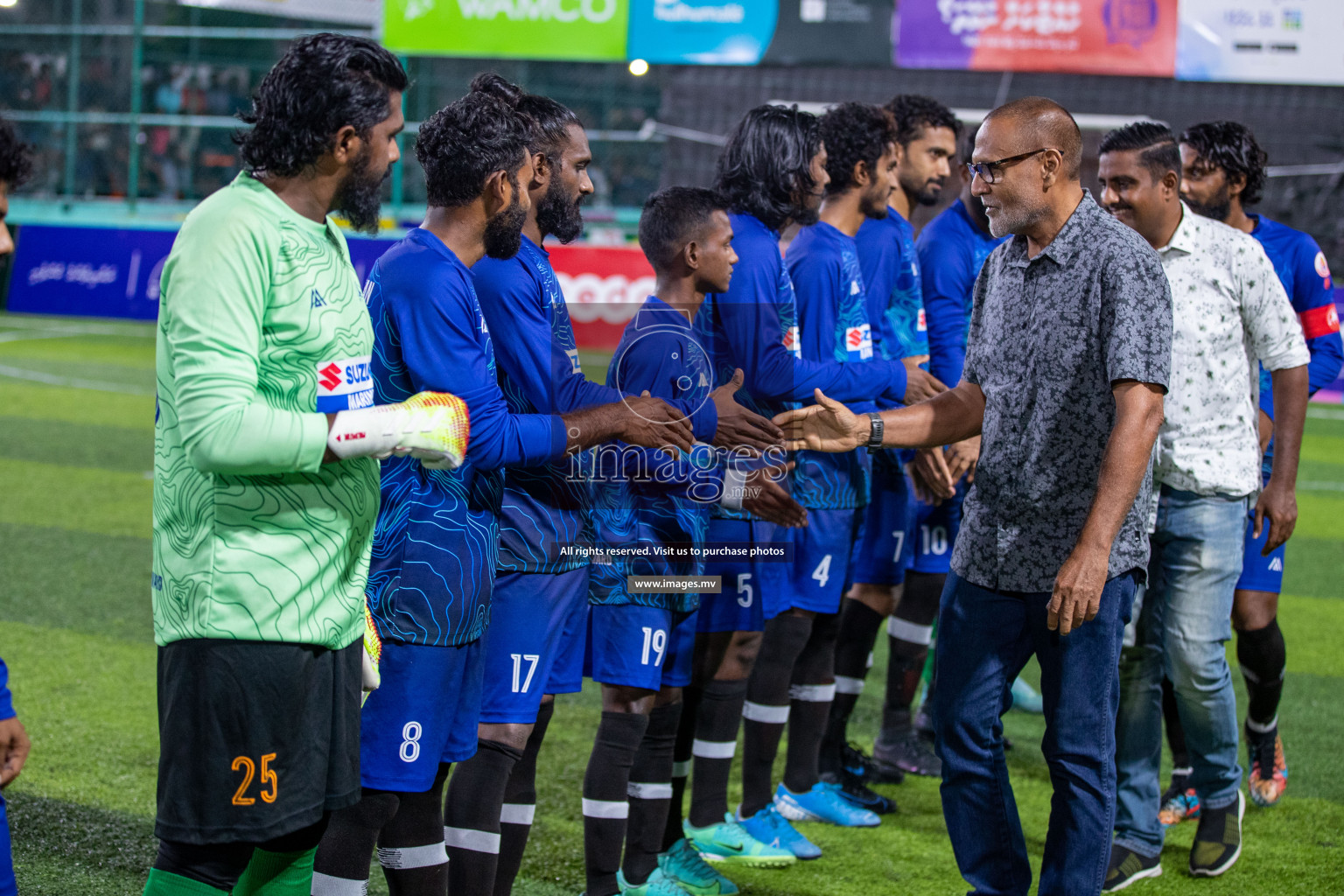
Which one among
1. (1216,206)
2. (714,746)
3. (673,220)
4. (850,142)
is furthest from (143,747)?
(1216,206)

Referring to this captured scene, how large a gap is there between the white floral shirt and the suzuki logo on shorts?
94.9 inches

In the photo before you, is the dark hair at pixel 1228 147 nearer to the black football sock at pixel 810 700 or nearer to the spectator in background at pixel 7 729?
the black football sock at pixel 810 700

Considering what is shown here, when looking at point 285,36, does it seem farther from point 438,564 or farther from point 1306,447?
point 438,564

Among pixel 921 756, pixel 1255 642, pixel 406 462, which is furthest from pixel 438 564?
pixel 1255 642

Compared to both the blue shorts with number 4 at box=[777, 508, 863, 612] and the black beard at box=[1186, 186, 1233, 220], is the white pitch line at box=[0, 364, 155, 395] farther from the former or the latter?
the black beard at box=[1186, 186, 1233, 220]

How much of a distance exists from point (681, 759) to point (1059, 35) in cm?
1492

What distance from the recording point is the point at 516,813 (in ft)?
10.1

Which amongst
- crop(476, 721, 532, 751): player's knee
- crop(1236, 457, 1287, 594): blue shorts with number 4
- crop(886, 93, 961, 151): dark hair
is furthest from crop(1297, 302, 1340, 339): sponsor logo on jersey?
crop(476, 721, 532, 751): player's knee

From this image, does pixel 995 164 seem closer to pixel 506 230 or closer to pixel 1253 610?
pixel 506 230

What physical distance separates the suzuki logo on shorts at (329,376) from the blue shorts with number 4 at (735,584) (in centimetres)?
159

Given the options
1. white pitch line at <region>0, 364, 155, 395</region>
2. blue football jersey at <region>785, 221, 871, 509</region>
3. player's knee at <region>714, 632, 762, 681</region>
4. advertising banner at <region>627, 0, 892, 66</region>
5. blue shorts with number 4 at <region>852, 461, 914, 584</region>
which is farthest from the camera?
advertising banner at <region>627, 0, 892, 66</region>

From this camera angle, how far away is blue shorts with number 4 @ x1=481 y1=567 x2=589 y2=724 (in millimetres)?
2852

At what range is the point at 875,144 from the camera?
4.21 meters

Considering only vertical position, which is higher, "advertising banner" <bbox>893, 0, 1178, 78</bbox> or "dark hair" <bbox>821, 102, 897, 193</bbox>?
"advertising banner" <bbox>893, 0, 1178, 78</bbox>
